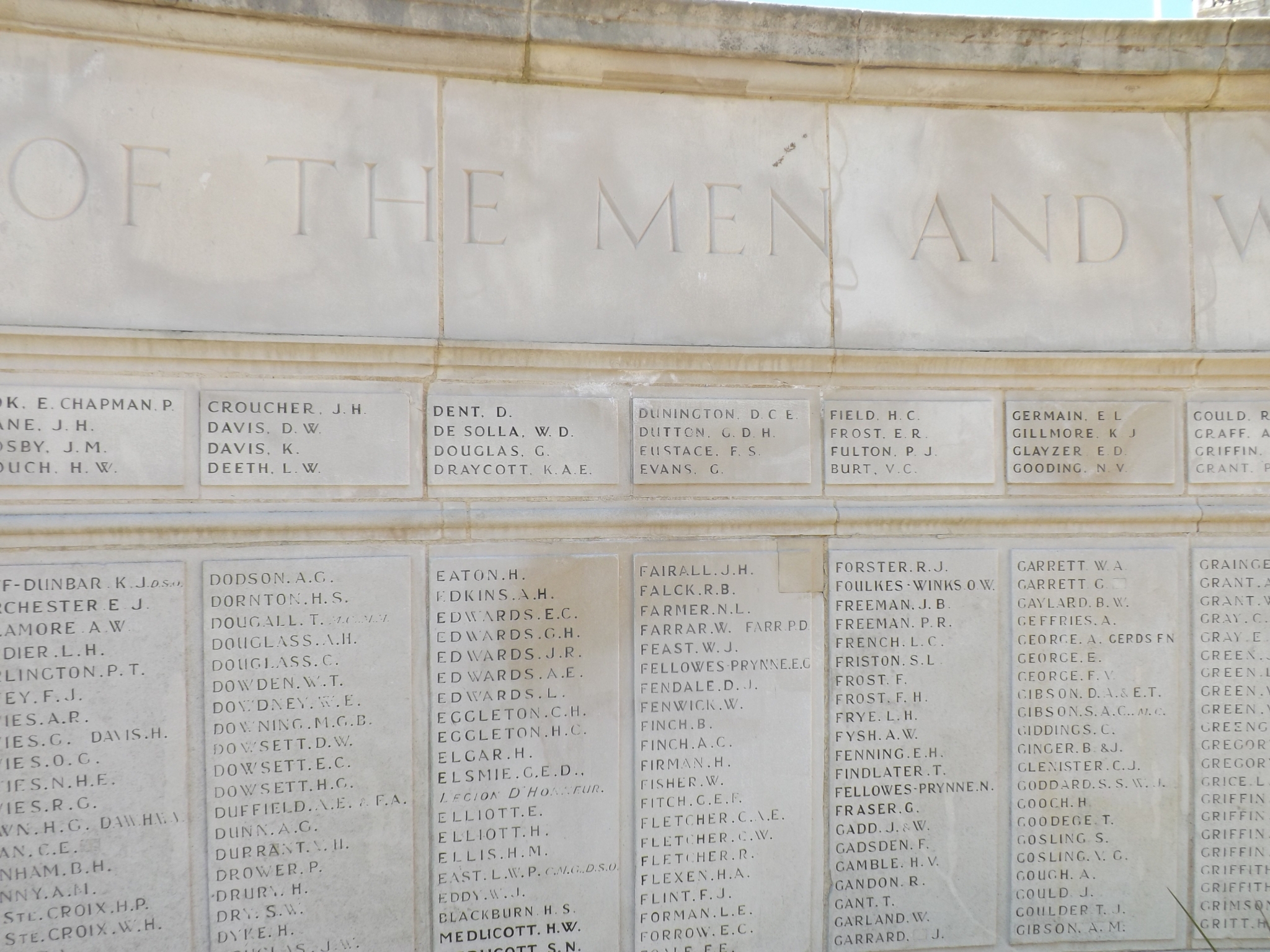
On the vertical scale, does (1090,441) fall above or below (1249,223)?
below

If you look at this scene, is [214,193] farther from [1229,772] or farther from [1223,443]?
[1229,772]

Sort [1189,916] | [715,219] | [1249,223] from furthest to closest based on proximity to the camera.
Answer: [1249,223] < [1189,916] < [715,219]

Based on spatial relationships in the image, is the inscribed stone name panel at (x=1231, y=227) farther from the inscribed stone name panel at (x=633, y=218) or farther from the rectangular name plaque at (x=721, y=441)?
the rectangular name plaque at (x=721, y=441)

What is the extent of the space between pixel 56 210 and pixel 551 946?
148 inches

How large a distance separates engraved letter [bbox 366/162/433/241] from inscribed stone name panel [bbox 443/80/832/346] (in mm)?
86

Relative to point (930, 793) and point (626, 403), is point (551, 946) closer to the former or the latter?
point (930, 793)

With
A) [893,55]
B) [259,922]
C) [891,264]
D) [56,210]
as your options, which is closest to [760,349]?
[891,264]

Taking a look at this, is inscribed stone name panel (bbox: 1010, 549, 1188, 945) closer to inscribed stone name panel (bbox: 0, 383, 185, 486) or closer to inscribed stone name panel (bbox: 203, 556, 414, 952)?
inscribed stone name panel (bbox: 203, 556, 414, 952)

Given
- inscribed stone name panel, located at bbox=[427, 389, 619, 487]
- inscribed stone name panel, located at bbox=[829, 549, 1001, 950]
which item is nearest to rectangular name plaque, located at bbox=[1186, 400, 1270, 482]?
inscribed stone name panel, located at bbox=[829, 549, 1001, 950]

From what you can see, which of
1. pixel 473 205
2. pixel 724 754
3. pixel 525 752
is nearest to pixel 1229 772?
pixel 724 754

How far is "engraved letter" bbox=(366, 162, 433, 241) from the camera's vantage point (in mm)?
4504

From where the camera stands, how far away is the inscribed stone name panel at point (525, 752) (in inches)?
178

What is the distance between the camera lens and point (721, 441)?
4785 millimetres

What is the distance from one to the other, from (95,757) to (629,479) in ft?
8.18
